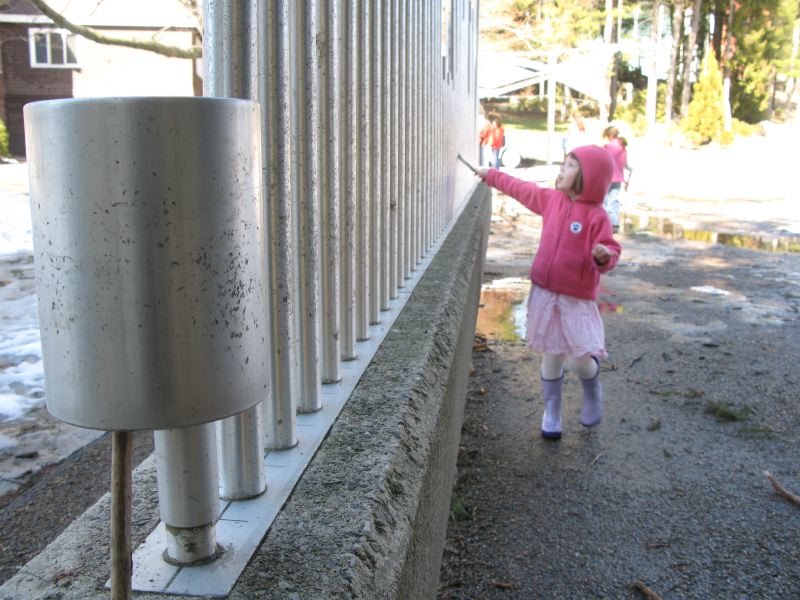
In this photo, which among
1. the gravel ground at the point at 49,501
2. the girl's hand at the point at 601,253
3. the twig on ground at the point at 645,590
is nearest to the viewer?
the twig on ground at the point at 645,590

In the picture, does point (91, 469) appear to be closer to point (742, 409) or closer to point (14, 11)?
point (742, 409)

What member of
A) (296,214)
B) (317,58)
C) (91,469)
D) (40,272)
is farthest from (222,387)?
(91,469)

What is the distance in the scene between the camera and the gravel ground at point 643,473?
2912 mm

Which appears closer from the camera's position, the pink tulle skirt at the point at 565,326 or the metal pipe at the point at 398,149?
the metal pipe at the point at 398,149

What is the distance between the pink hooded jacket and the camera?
167 inches

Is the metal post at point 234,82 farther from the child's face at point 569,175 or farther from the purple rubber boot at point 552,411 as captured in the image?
the child's face at point 569,175

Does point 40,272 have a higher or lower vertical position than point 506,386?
higher

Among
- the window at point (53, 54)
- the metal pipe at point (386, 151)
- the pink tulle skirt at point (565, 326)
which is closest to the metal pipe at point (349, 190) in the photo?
the metal pipe at point (386, 151)

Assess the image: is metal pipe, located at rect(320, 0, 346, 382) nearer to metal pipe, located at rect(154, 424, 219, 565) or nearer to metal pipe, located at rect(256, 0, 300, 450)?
metal pipe, located at rect(256, 0, 300, 450)

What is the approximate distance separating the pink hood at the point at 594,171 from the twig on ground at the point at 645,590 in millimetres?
2116

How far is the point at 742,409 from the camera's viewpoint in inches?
181

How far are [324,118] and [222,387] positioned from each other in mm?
1061

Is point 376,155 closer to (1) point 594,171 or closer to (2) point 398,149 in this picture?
(2) point 398,149

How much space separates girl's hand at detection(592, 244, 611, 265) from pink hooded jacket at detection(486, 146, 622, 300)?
2.3 inches
